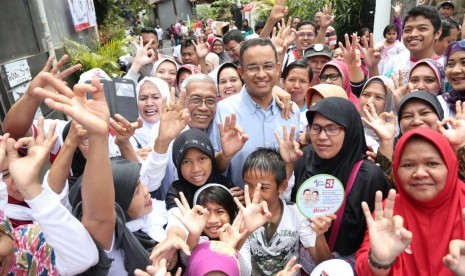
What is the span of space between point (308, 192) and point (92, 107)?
1292 mm

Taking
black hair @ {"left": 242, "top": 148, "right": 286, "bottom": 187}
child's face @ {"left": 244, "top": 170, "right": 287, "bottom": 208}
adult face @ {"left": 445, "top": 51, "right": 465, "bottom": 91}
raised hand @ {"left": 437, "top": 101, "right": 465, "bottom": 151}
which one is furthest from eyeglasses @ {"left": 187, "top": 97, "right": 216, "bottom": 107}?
adult face @ {"left": 445, "top": 51, "right": 465, "bottom": 91}

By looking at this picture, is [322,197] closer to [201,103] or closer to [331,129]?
[331,129]

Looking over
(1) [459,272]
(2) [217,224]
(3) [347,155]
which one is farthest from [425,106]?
(2) [217,224]

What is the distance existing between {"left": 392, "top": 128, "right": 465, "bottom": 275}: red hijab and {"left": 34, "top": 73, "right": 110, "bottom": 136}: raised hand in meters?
1.52

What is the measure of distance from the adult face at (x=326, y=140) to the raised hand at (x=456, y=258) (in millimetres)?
869

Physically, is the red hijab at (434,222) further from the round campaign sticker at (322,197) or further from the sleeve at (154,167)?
the sleeve at (154,167)

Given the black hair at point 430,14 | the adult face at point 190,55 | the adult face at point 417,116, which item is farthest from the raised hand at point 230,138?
the adult face at point 190,55

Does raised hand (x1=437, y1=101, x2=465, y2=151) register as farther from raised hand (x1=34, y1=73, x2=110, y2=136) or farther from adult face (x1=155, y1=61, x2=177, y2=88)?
adult face (x1=155, y1=61, x2=177, y2=88)

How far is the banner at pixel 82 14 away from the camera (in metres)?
8.24

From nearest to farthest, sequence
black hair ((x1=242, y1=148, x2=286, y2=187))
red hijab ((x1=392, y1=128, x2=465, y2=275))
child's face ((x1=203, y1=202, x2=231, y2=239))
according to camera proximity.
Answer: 1. red hijab ((x1=392, y1=128, x2=465, y2=275))
2. child's face ((x1=203, y1=202, x2=231, y2=239))
3. black hair ((x1=242, y1=148, x2=286, y2=187))

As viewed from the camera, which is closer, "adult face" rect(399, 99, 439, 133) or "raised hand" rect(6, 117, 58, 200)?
"raised hand" rect(6, 117, 58, 200)

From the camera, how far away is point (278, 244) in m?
2.13

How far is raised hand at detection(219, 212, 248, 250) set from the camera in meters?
1.79

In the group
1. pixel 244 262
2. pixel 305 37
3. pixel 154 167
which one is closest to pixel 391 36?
pixel 305 37
